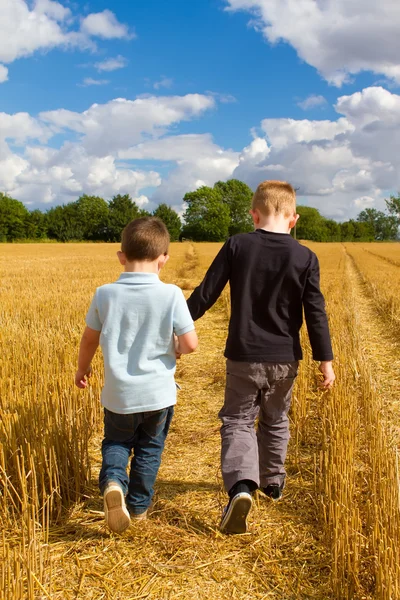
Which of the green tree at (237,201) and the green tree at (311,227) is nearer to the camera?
the green tree at (237,201)

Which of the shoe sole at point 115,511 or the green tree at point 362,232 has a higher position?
the green tree at point 362,232

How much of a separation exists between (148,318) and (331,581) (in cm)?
140

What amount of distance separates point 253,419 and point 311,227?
11885cm

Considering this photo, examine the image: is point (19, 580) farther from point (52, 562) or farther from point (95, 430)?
point (95, 430)

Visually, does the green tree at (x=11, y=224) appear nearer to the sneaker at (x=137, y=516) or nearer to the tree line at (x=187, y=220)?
the tree line at (x=187, y=220)

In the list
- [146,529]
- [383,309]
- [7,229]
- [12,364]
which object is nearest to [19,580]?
[146,529]

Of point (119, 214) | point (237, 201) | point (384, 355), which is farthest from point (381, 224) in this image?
point (384, 355)

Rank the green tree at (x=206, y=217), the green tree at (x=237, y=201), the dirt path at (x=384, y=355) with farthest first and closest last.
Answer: the green tree at (x=237, y=201) < the green tree at (x=206, y=217) < the dirt path at (x=384, y=355)

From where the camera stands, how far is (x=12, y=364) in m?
4.95

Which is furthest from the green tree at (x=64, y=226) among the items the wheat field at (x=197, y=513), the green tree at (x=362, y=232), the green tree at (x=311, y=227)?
the wheat field at (x=197, y=513)

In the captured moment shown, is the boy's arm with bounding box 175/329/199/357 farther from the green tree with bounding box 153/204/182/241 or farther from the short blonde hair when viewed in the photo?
the green tree with bounding box 153/204/182/241

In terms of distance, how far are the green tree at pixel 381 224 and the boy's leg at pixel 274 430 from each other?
428ft

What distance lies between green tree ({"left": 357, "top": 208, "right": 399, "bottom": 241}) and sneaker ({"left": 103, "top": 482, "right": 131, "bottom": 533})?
430 feet

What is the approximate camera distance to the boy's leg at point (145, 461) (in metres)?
2.60
